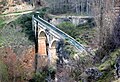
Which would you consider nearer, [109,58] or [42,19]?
[109,58]

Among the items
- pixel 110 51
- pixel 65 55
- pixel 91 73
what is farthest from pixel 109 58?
pixel 65 55

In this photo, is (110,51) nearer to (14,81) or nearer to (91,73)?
(91,73)

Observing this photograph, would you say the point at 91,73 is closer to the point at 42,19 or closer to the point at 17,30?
the point at 17,30

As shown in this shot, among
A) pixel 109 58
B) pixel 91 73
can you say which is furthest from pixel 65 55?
pixel 91 73

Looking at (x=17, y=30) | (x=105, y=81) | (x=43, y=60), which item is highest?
(x=105, y=81)

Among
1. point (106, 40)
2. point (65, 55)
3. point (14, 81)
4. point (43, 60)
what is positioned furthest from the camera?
point (43, 60)

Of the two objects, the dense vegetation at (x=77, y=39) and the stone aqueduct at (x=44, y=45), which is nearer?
the dense vegetation at (x=77, y=39)

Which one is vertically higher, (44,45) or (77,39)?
(77,39)

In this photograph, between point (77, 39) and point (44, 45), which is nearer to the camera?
point (77, 39)

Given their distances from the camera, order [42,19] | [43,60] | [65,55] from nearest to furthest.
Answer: [65,55] → [43,60] → [42,19]

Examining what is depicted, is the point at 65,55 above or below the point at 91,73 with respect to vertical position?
below

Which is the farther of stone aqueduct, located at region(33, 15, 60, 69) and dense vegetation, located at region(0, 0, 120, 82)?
stone aqueduct, located at region(33, 15, 60, 69)
